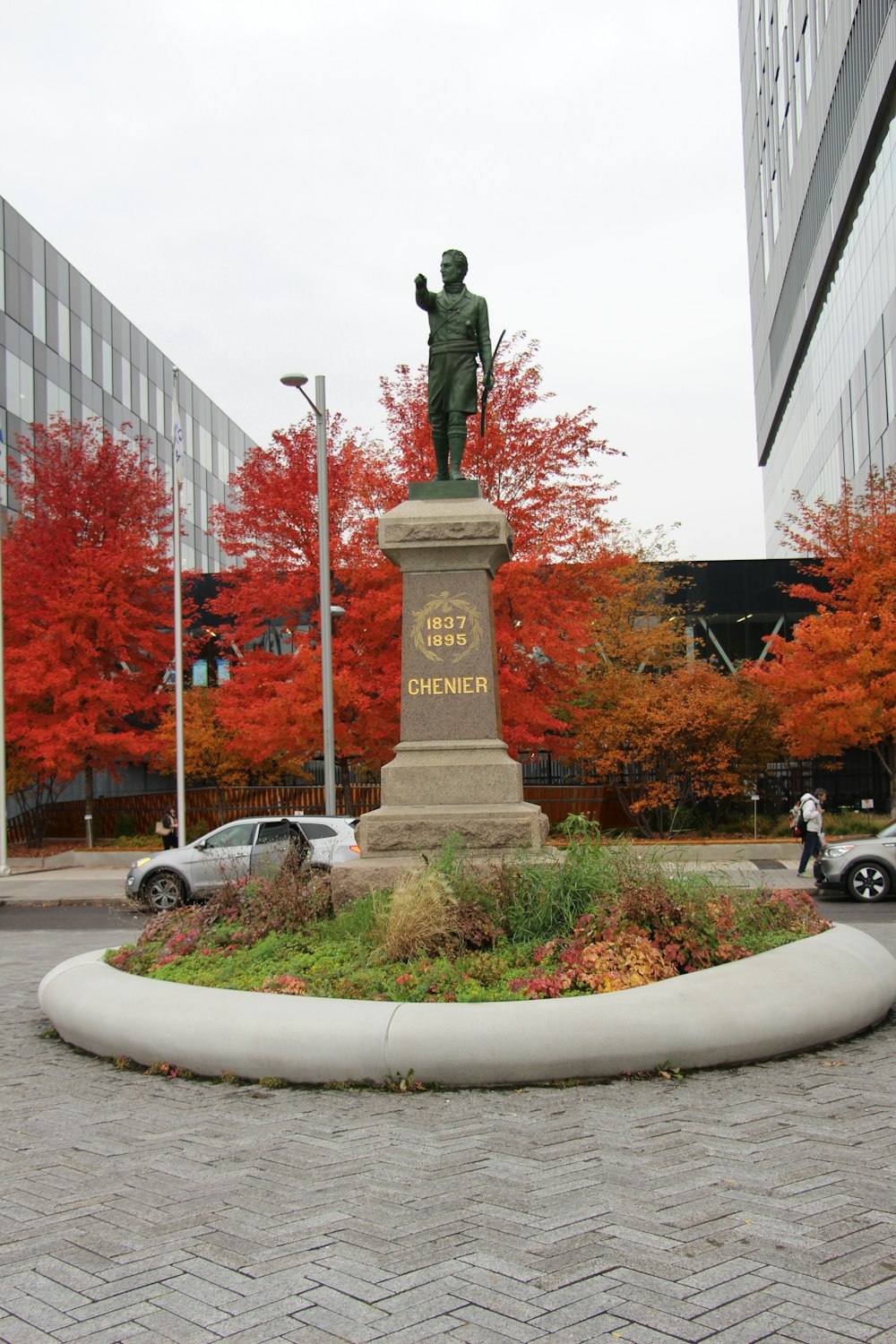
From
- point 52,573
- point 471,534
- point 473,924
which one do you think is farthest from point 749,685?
point 473,924

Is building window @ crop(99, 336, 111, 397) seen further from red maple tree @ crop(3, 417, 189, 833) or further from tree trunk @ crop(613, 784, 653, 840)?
Result: tree trunk @ crop(613, 784, 653, 840)

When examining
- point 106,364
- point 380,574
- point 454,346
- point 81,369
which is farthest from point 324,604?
point 106,364

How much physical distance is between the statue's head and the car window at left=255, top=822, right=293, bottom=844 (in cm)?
935

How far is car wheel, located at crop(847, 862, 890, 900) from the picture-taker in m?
17.8

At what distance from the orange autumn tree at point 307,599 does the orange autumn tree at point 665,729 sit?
588 cm

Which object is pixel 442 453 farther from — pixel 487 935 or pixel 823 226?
pixel 823 226

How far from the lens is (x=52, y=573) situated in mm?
27250

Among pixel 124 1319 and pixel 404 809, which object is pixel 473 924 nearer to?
pixel 404 809

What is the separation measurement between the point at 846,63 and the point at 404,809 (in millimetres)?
37889

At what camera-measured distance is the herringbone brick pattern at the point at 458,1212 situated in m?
3.75

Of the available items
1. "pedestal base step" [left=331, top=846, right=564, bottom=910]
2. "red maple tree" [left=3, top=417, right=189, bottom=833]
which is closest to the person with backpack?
"pedestal base step" [left=331, top=846, right=564, bottom=910]

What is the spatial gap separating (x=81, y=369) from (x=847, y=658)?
1150 inches

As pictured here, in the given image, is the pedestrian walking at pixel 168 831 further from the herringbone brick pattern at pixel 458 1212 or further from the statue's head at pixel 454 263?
the herringbone brick pattern at pixel 458 1212

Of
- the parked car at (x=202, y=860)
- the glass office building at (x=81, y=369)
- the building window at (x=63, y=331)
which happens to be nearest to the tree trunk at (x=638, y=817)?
the parked car at (x=202, y=860)
